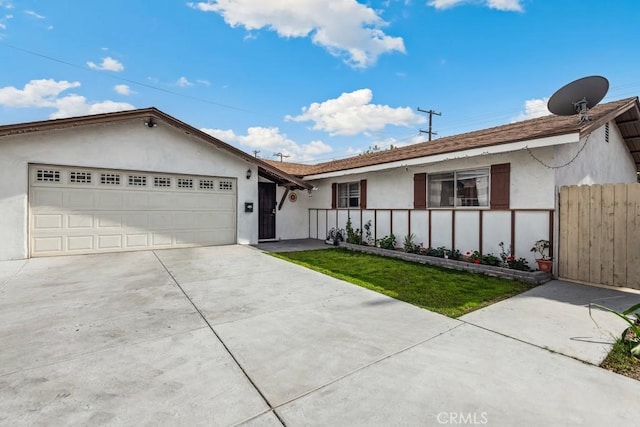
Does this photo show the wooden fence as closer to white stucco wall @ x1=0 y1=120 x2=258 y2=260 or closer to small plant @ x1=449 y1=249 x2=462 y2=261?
small plant @ x1=449 y1=249 x2=462 y2=261

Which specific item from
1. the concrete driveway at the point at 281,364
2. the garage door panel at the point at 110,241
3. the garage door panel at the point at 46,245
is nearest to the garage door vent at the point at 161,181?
the garage door panel at the point at 110,241

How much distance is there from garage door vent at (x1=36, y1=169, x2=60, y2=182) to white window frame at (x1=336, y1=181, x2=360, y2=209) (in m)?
8.88

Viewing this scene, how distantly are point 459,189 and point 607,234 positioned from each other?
123 inches

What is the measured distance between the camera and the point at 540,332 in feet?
11.5

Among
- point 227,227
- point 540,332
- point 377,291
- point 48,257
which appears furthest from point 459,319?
point 48,257

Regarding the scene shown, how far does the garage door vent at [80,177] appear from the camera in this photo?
7.95 metres

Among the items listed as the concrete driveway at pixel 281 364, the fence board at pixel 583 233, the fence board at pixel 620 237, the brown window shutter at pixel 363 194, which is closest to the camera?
the concrete driveway at pixel 281 364

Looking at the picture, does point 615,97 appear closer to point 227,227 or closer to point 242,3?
point 242,3

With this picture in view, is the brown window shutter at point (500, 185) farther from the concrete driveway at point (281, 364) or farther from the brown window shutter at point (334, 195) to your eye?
the brown window shutter at point (334, 195)

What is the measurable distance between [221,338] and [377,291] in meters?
2.85

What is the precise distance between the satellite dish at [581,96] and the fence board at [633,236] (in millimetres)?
1625

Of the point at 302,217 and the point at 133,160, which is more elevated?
the point at 133,160

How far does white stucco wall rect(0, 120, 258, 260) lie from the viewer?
7172 mm

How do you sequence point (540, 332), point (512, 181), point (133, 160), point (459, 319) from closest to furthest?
point (540, 332), point (459, 319), point (512, 181), point (133, 160)
